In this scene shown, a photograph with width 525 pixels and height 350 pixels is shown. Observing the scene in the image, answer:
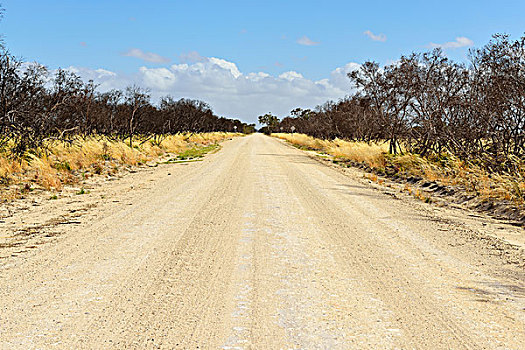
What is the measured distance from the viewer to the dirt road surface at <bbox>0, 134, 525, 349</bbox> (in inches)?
139

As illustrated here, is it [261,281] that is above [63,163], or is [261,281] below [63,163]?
below

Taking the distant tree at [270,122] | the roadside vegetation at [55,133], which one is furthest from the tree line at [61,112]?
the distant tree at [270,122]

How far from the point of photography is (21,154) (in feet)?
50.4

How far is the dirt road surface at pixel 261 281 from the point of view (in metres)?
3.54

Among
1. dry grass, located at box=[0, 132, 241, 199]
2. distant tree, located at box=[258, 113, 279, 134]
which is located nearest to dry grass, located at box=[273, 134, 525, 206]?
dry grass, located at box=[0, 132, 241, 199]

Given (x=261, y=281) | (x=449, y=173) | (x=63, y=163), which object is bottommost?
(x=261, y=281)

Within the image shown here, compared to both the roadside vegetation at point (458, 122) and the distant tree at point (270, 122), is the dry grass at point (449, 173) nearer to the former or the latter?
the roadside vegetation at point (458, 122)

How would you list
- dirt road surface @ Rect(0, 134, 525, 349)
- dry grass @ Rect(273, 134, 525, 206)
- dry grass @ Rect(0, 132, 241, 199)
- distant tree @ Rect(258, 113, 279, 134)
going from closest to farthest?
dirt road surface @ Rect(0, 134, 525, 349)
dry grass @ Rect(273, 134, 525, 206)
dry grass @ Rect(0, 132, 241, 199)
distant tree @ Rect(258, 113, 279, 134)

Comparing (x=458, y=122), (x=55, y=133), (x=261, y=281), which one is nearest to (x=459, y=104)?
(x=458, y=122)

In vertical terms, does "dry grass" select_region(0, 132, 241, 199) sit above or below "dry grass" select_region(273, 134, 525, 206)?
below

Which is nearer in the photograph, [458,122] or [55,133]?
[458,122]

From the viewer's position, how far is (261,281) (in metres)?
4.79

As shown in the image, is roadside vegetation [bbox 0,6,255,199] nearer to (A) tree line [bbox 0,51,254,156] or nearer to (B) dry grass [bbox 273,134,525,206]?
(A) tree line [bbox 0,51,254,156]

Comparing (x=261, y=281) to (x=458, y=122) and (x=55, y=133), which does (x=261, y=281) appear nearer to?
(x=458, y=122)
